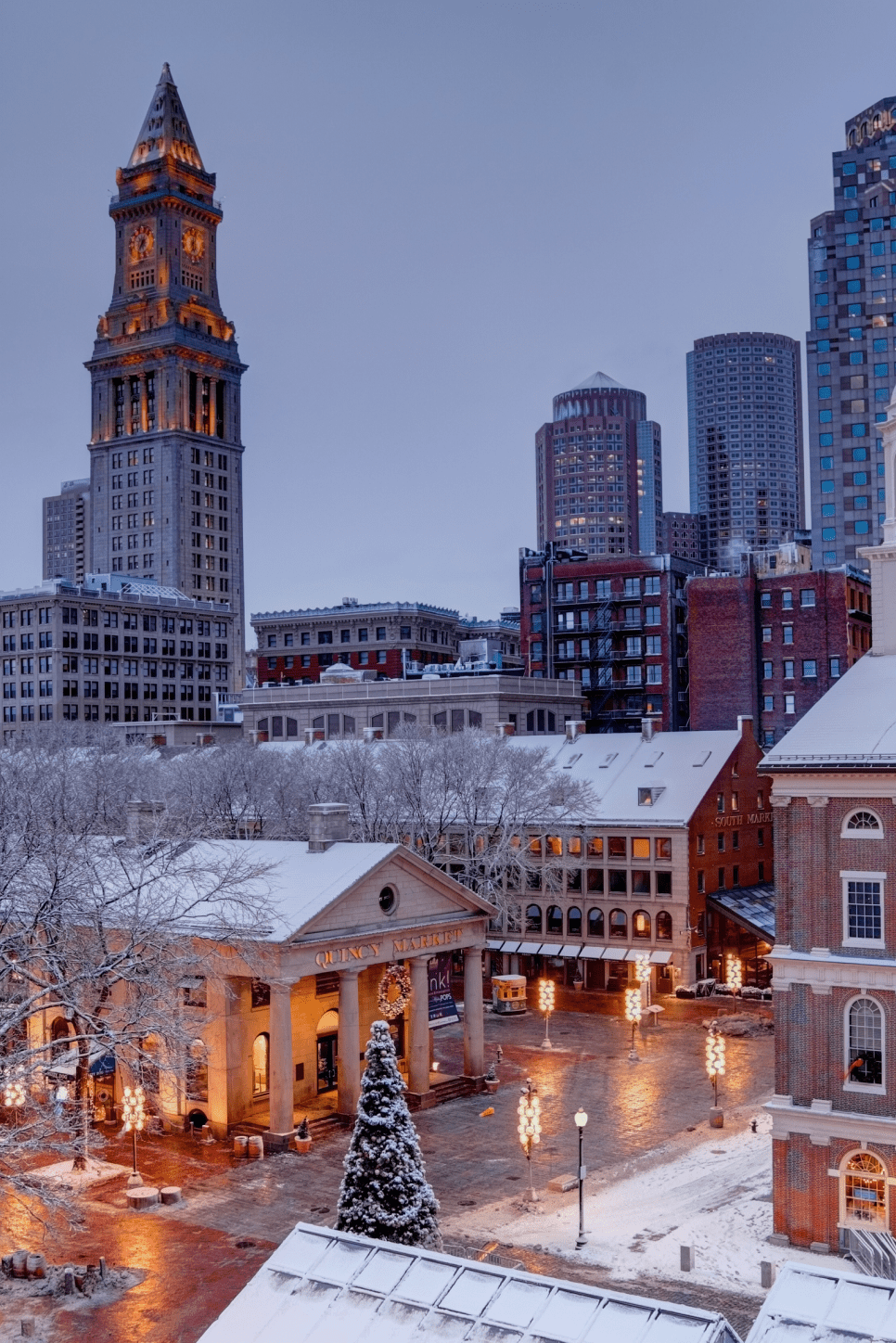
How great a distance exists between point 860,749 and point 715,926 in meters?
40.8

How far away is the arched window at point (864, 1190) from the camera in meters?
33.7

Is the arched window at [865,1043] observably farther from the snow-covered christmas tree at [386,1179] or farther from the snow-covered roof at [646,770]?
the snow-covered roof at [646,770]

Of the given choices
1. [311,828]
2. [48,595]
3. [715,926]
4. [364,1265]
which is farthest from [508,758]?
[48,595]

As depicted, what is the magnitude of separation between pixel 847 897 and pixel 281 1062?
18.7m

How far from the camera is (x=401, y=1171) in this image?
31.6 m

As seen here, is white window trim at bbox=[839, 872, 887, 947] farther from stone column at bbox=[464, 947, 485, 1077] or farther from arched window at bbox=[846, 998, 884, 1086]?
stone column at bbox=[464, 947, 485, 1077]

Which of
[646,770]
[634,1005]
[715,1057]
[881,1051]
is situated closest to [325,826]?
[715,1057]

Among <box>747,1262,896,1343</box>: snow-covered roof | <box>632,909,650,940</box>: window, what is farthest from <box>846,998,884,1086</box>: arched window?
<box>632,909,650,940</box>: window

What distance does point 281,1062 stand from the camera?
4391 cm

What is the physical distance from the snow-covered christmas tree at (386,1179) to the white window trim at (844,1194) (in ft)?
32.6

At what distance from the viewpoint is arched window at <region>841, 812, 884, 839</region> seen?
113 ft

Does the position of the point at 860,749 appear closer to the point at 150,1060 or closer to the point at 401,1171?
the point at 401,1171

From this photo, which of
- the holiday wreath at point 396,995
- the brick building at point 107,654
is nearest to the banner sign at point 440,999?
the holiday wreath at point 396,995

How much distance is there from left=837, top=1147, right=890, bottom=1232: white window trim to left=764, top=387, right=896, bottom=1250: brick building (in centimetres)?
3
